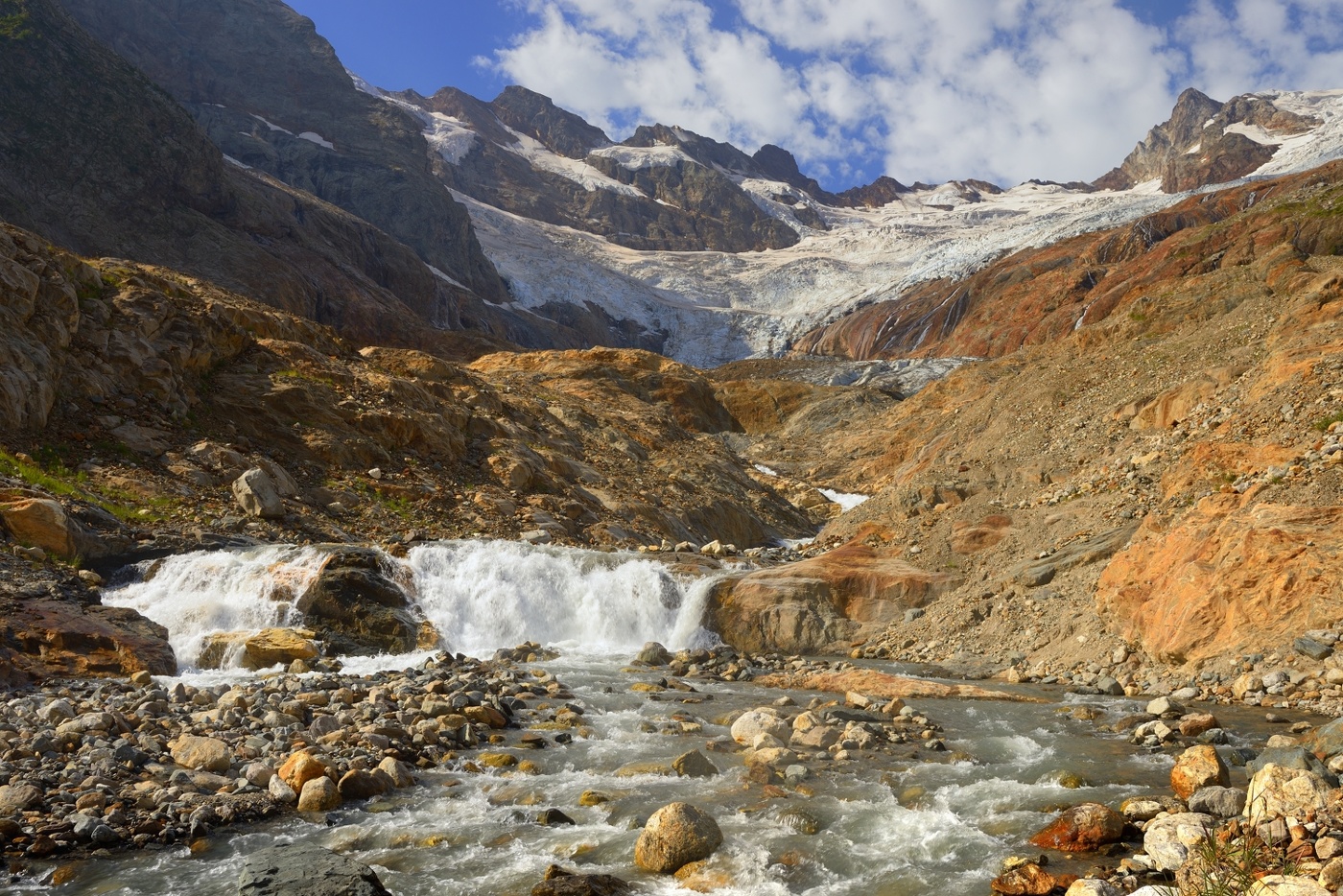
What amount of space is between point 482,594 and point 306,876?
1327cm

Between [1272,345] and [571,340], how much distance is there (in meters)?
90.4

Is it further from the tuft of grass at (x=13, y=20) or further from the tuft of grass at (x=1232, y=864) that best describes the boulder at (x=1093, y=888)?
the tuft of grass at (x=13, y=20)

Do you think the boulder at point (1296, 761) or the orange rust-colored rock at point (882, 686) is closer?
the boulder at point (1296, 761)

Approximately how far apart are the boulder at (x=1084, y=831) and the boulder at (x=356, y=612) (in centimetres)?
1220

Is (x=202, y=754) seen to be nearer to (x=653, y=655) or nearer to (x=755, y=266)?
(x=653, y=655)

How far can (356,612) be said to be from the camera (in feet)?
54.2

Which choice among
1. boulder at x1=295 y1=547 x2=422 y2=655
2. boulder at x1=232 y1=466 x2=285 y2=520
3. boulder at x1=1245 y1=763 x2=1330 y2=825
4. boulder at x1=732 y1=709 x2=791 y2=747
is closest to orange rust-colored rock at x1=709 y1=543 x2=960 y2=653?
boulder at x1=295 y1=547 x2=422 y2=655

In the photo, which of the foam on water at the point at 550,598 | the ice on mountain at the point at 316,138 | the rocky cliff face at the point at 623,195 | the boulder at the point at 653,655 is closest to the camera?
the boulder at the point at 653,655

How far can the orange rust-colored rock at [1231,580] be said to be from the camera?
1100 cm

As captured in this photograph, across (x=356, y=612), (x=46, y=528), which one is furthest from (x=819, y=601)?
(x=46, y=528)

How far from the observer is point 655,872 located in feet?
21.9

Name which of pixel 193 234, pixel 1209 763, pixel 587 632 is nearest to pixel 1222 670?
pixel 1209 763

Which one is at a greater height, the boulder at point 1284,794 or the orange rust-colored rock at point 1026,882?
the boulder at point 1284,794

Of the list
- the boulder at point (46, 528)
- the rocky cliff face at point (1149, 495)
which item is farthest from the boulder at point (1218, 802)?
the boulder at point (46, 528)
